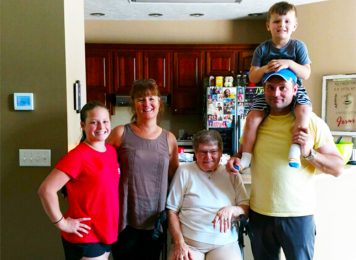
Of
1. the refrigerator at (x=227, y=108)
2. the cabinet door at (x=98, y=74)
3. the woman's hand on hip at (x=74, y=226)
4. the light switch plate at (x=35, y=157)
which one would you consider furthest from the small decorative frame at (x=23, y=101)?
the cabinet door at (x=98, y=74)

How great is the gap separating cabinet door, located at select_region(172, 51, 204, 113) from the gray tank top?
Answer: 3639 mm

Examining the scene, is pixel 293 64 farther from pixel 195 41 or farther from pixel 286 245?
pixel 195 41

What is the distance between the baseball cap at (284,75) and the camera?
162 cm

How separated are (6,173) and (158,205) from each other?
1000mm

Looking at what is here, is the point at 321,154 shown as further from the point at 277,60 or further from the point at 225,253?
the point at 225,253

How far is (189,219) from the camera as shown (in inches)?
74.9

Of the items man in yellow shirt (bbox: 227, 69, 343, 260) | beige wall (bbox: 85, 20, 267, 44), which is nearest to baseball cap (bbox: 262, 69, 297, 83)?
man in yellow shirt (bbox: 227, 69, 343, 260)

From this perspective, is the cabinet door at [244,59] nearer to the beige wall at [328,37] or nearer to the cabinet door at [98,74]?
the beige wall at [328,37]

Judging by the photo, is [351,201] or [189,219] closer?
[189,219]

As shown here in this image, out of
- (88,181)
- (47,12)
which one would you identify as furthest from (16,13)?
(88,181)

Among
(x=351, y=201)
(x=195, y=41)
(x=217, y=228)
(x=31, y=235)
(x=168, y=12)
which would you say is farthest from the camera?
(x=195, y=41)

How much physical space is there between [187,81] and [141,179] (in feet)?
12.4

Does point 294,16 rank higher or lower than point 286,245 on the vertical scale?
higher

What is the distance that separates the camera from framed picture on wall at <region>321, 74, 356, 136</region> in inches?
170
